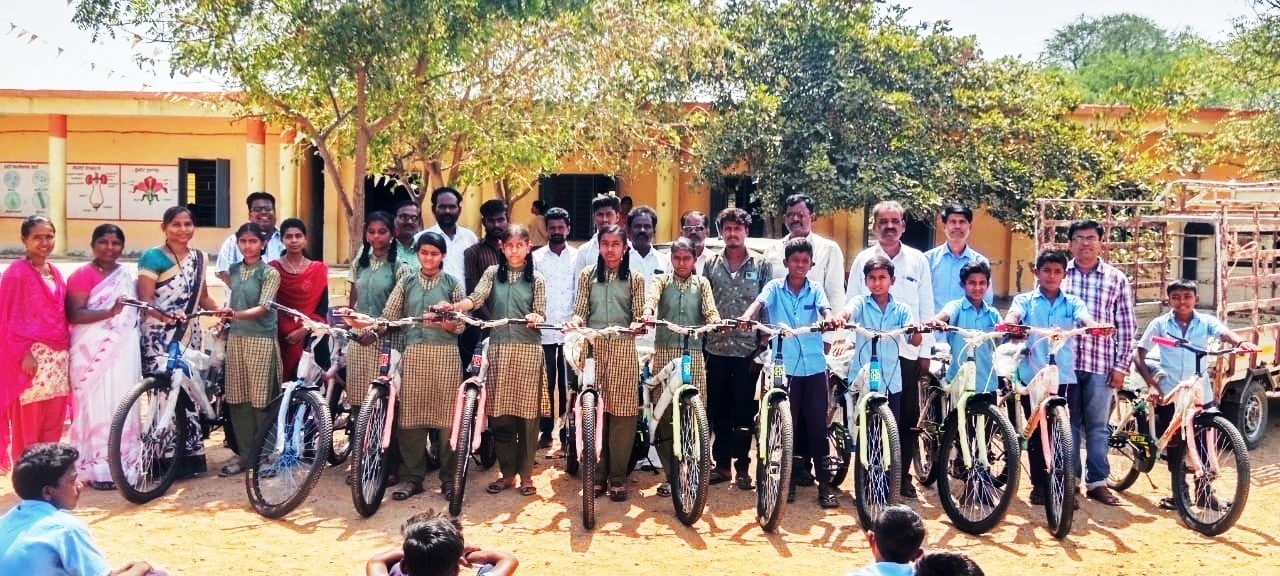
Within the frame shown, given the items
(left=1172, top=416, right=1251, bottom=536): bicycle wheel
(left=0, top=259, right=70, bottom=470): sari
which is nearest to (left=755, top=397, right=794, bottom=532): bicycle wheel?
(left=1172, top=416, right=1251, bottom=536): bicycle wheel

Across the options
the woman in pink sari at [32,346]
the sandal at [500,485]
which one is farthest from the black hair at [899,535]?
the woman in pink sari at [32,346]

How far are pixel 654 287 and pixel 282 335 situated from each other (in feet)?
8.10

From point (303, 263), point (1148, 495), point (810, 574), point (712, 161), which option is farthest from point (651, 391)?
point (712, 161)

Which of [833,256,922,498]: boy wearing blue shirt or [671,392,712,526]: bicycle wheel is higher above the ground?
[833,256,922,498]: boy wearing blue shirt

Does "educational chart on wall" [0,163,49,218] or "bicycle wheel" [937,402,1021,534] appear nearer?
"bicycle wheel" [937,402,1021,534]

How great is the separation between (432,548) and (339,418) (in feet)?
12.6

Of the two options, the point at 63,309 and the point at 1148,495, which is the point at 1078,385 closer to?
the point at 1148,495

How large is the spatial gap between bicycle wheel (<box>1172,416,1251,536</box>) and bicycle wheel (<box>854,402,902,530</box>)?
1.67 meters

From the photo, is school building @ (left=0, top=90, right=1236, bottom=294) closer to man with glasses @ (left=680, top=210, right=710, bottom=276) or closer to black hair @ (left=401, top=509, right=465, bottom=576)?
man with glasses @ (left=680, top=210, right=710, bottom=276)

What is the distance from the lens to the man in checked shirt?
6398 millimetres

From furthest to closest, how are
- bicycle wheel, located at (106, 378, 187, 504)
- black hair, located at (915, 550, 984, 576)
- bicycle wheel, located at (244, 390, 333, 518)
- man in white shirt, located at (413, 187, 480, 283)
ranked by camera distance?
man in white shirt, located at (413, 187, 480, 283)
bicycle wheel, located at (106, 378, 187, 504)
bicycle wheel, located at (244, 390, 333, 518)
black hair, located at (915, 550, 984, 576)

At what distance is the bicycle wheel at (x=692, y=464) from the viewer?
5832 millimetres

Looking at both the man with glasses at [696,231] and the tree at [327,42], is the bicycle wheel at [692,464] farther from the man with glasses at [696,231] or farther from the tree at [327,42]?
the tree at [327,42]

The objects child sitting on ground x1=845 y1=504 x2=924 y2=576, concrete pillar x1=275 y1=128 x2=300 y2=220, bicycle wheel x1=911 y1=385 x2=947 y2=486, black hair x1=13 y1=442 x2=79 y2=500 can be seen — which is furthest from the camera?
concrete pillar x1=275 y1=128 x2=300 y2=220
